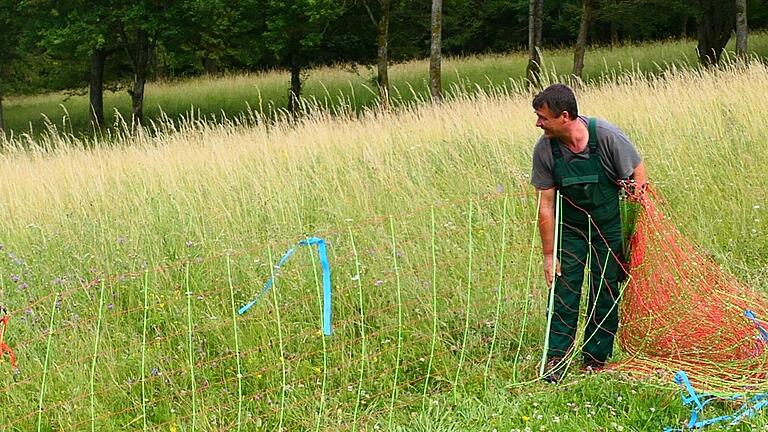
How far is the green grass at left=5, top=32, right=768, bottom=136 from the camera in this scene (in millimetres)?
22812

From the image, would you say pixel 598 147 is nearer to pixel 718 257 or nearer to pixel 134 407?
pixel 718 257

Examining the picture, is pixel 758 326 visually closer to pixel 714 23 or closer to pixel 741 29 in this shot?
pixel 741 29

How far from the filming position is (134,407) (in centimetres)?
411

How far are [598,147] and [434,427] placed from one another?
5.62 feet

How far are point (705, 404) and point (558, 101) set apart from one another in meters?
1.72

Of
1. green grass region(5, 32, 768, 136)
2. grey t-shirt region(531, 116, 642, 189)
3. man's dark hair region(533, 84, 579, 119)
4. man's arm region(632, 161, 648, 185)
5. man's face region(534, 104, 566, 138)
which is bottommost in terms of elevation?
green grass region(5, 32, 768, 136)

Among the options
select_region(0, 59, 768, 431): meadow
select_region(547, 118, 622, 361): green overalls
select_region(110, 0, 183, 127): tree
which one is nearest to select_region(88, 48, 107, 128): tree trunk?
select_region(110, 0, 183, 127): tree

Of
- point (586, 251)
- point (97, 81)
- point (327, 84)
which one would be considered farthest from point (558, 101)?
point (327, 84)

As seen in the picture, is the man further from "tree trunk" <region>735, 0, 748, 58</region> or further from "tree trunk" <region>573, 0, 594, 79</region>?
"tree trunk" <region>735, 0, 748, 58</region>

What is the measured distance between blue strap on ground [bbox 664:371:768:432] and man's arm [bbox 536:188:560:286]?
0.88 meters

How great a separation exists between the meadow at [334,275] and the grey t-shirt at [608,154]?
0.76 metres

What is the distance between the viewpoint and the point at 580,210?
430cm

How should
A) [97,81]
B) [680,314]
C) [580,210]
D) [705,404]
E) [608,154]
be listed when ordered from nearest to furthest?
[705,404] < [608,154] < [580,210] < [680,314] < [97,81]

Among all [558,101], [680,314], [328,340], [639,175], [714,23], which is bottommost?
[328,340]
